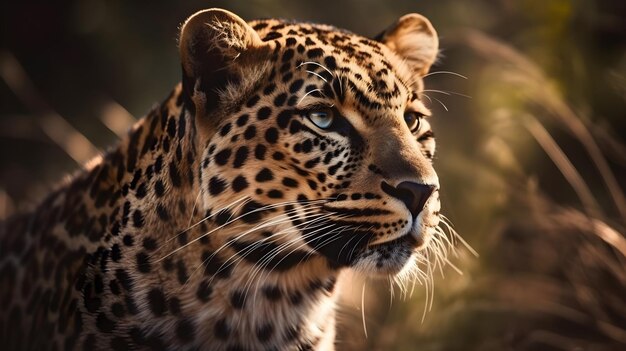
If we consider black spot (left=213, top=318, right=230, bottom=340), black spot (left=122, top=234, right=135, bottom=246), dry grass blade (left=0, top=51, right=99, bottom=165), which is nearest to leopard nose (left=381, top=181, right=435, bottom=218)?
black spot (left=213, top=318, right=230, bottom=340)

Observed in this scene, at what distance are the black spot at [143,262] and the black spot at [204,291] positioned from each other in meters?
0.25

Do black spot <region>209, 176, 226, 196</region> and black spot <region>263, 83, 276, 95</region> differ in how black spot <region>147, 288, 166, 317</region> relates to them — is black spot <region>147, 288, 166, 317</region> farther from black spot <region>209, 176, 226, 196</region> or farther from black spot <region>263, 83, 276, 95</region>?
black spot <region>263, 83, 276, 95</region>

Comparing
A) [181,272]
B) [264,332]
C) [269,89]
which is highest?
[269,89]

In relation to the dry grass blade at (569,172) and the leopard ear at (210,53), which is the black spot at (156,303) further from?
the dry grass blade at (569,172)

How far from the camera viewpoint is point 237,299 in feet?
13.3

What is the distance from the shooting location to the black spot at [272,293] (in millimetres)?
4102

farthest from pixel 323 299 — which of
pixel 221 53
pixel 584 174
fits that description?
pixel 584 174

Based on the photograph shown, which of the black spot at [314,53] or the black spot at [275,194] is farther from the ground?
the black spot at [314,53]

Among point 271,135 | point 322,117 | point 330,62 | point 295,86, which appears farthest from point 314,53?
point 271,135

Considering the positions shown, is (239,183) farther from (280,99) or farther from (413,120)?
(413,120)

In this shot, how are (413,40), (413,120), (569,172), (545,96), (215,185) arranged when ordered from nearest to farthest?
(215,185) → (413,120) → (413,40) → (569,172) → (545,96)

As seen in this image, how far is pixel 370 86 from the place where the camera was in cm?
402

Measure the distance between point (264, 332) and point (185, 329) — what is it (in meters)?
0.37

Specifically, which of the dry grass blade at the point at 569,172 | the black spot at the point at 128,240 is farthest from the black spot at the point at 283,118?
the dry grass blade at the point at 569,172
